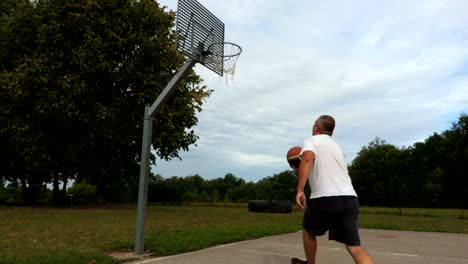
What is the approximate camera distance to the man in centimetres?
556

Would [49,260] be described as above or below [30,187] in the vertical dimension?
below

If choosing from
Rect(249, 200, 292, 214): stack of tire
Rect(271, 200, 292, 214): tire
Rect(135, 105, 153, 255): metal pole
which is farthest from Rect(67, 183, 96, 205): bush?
Rect(135, 105, 153, 255): metal pole

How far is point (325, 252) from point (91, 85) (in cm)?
1786

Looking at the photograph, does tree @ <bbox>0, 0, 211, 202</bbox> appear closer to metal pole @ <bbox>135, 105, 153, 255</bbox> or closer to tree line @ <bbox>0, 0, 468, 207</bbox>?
tree line @ <bbox>0, 0, 468, 207</bbox>

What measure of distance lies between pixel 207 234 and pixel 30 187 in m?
29.6

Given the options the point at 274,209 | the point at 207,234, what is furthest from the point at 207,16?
the point at 274,209

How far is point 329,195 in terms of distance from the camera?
560 centimetres

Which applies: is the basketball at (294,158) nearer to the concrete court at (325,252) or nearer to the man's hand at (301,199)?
the man's hand at (301,199)

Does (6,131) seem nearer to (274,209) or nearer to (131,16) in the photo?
(131,16)

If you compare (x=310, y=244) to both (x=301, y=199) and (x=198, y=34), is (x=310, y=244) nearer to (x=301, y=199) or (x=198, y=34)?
(x=301, y=199)

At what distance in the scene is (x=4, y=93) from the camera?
25000 millimetres

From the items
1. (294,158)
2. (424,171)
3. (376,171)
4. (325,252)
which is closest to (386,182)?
(424,171)

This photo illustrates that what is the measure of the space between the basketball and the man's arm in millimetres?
850

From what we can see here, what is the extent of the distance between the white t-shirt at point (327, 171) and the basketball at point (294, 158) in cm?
74
